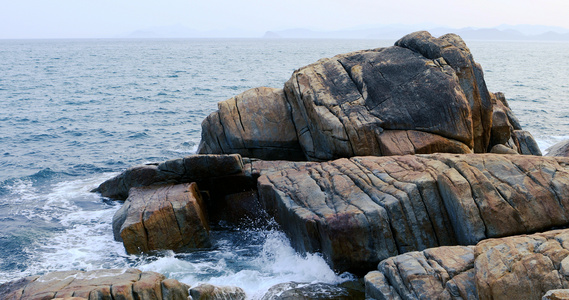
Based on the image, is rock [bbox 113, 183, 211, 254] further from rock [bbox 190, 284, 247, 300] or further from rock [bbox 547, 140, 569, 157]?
rock [bbox 547, 140, 569, 157]

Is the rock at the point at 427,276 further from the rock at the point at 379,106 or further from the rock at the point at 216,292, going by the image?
the rock at the point at 379,106

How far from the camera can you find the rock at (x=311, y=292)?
10062 mm

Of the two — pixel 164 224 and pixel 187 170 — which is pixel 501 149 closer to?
pixel 187 170

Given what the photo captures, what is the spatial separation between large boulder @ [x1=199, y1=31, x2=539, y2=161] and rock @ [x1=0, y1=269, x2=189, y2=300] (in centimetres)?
773

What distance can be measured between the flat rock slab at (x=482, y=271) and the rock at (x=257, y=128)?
330 inches

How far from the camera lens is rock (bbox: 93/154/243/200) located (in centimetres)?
1445

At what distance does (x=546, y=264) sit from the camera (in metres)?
7.72

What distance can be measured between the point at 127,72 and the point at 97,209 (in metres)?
54.9

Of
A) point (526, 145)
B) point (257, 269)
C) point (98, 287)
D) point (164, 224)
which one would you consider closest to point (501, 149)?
point (526, 145)

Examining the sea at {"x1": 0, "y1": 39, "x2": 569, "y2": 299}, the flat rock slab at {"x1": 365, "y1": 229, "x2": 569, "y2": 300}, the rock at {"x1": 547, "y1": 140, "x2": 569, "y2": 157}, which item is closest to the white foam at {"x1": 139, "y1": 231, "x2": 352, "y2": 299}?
the sea at {"x1": 0, "y1": 39, "x2": 569, "y2": 299}

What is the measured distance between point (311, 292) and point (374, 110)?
698 cm

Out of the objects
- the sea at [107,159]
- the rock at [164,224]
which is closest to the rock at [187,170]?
the rock at [164,224]

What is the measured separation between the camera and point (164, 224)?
12.9m

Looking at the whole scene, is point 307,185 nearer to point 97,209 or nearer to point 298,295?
point 298,295
